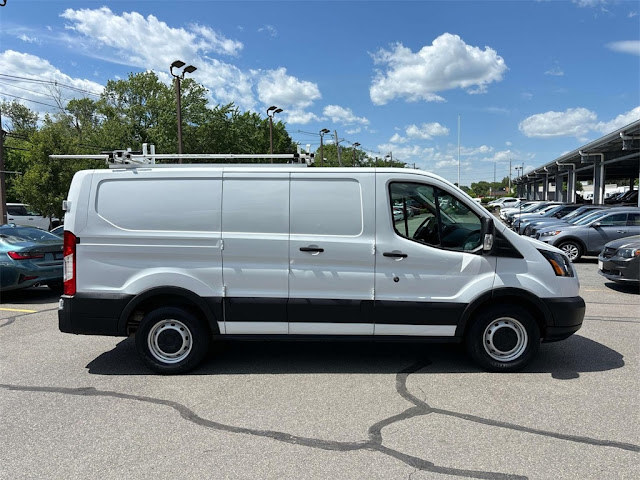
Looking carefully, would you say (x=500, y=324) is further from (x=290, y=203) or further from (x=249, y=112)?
(x=249, y=112)

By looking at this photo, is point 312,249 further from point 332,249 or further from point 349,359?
point 349,359

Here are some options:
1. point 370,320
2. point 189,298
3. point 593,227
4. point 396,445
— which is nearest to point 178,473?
point 396,445

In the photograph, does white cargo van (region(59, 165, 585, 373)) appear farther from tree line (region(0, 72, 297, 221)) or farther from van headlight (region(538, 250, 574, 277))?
tree line (region(0, 72, 297, 221))

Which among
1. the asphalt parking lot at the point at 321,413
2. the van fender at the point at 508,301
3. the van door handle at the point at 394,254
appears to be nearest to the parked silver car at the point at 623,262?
the asphalt parking lot at the point at 321,413

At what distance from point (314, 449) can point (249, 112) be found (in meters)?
45.7

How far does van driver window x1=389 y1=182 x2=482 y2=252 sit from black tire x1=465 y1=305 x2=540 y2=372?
725mm

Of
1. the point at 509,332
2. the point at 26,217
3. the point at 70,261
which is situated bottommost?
the point at 509,332

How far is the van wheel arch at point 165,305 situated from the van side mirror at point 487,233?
106 inches

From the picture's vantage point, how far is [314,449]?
3.22m

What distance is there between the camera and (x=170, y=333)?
4.66 metres

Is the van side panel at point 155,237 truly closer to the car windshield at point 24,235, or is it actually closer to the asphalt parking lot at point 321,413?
the asphalt parking lot at point 321,413

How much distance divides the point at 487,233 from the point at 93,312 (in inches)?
155

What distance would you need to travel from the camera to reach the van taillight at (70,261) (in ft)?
15.0

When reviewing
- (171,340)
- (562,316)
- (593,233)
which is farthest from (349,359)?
(593,233)
